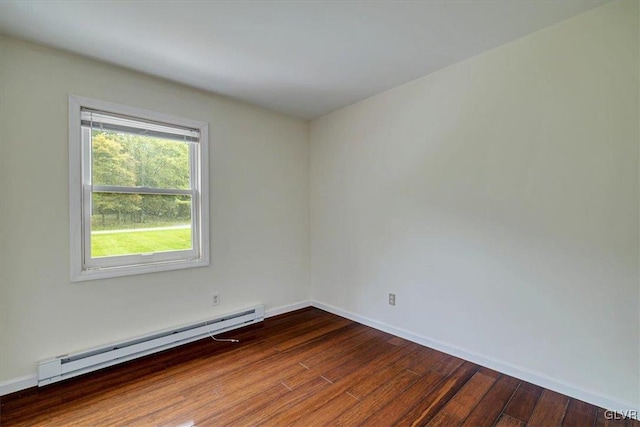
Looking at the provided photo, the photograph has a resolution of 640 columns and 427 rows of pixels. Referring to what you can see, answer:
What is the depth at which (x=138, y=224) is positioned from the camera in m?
2.59

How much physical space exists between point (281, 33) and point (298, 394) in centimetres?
247

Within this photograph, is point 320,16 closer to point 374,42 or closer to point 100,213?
point 374,42

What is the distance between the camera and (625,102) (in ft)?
5.69

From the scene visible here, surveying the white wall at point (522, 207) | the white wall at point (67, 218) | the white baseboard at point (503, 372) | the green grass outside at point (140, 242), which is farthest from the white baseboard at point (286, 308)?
the green grass outside at point (140, 242)

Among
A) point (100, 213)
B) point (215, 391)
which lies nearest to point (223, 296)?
point (215, 391)

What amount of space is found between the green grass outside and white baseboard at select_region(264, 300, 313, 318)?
1.23 m

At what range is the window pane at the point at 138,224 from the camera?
239 centimetres

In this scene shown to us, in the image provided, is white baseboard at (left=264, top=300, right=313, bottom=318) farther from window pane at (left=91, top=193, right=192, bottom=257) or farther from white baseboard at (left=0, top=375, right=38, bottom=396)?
white baseboard at (left=0, top=375, right=38, bottom=396)

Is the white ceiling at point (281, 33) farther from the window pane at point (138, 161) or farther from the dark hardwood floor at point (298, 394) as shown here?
the dark hardwood floor at point (298, 394)

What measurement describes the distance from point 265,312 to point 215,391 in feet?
4.57

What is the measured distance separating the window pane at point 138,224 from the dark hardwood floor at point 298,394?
A: 952 millimetres

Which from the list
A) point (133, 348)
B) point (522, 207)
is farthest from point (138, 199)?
A: point (522, 207)

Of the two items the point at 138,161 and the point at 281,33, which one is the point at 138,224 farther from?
the point at 281,33

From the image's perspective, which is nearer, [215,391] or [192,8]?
[192,8]
